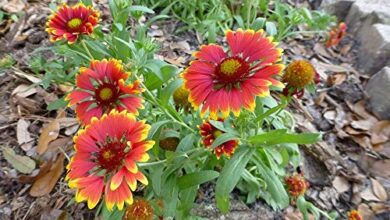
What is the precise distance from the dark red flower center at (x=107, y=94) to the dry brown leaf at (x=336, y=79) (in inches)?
67.3

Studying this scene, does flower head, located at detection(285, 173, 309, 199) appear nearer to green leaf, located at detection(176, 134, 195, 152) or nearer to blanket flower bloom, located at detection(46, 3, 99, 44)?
green leaf, located at detection(176, 134, 195, 152)

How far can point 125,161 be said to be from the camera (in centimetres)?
112

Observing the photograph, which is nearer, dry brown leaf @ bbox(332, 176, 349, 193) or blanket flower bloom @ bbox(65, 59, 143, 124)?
blanket flower bloom @ bbox(65, 59, 143, 124)

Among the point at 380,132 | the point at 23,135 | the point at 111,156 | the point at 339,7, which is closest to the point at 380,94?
the point at 380,132

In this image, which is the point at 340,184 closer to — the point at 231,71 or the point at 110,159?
the point at 231,71

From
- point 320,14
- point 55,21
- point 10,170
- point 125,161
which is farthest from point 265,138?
point 320,14

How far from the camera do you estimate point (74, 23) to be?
1.47 metres

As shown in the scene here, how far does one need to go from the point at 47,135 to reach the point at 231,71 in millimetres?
1181

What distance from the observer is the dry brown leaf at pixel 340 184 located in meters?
2.08

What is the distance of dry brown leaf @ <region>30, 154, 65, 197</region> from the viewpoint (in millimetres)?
1869

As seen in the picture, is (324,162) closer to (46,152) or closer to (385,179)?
(385,179)

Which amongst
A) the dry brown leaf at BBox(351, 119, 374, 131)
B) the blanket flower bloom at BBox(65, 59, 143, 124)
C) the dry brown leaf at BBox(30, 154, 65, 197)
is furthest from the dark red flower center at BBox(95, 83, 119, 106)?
the dry brown leaf at BBox(351, 119, 374, 131)

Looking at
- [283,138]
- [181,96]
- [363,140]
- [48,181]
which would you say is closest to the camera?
[283,138]

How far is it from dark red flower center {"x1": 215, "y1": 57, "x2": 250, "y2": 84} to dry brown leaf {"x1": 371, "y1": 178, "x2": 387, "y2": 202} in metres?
1.22
